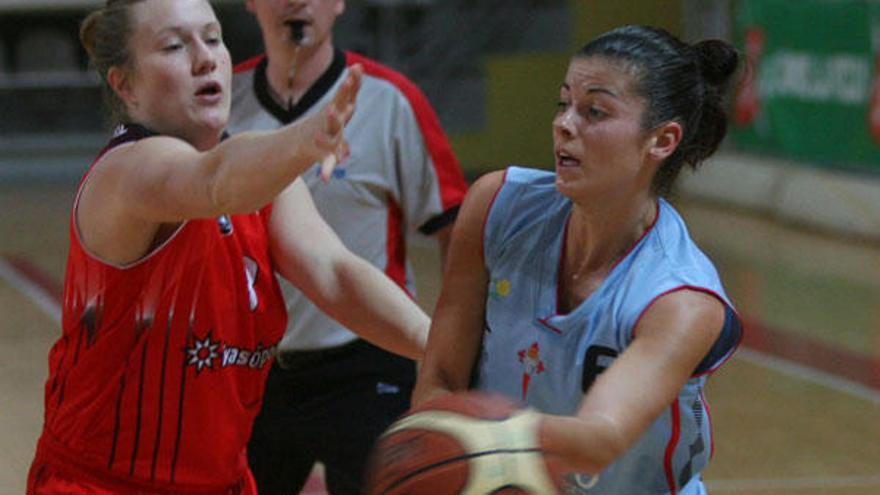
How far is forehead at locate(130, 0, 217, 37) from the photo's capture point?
115 inches

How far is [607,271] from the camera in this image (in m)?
2.82

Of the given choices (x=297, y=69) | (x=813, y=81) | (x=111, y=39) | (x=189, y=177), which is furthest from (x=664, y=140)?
(x=813, y=81)

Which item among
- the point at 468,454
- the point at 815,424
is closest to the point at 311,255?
the point at 468,454

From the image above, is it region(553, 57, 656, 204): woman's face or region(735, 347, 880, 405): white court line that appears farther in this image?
region(735, 347, 880, 405): white court line

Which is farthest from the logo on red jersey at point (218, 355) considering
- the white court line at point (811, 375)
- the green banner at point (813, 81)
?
the green banner at point (813, 81)

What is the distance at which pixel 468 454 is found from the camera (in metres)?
2.40

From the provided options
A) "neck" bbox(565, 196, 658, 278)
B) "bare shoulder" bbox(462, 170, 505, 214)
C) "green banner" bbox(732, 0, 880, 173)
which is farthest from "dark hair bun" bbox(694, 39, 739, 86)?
"green banner" bbox(732, 0, 880, 173)

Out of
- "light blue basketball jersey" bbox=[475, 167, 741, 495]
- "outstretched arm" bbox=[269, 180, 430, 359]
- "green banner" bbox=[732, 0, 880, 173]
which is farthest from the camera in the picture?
"green banner" bbox=[732, 0, 880, 173]

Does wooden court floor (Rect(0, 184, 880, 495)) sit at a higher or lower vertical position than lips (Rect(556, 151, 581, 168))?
Result: lower

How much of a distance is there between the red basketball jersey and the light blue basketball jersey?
1.63ft

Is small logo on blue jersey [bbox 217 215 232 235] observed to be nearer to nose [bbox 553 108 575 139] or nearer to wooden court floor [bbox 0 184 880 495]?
nose [bbox 553 108 575 139]

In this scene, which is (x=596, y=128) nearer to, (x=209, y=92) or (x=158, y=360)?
(x=209, y=92)

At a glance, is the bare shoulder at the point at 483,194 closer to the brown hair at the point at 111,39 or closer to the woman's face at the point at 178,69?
the woman's face at the point at 178,69

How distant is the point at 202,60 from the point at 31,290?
23.0ft
